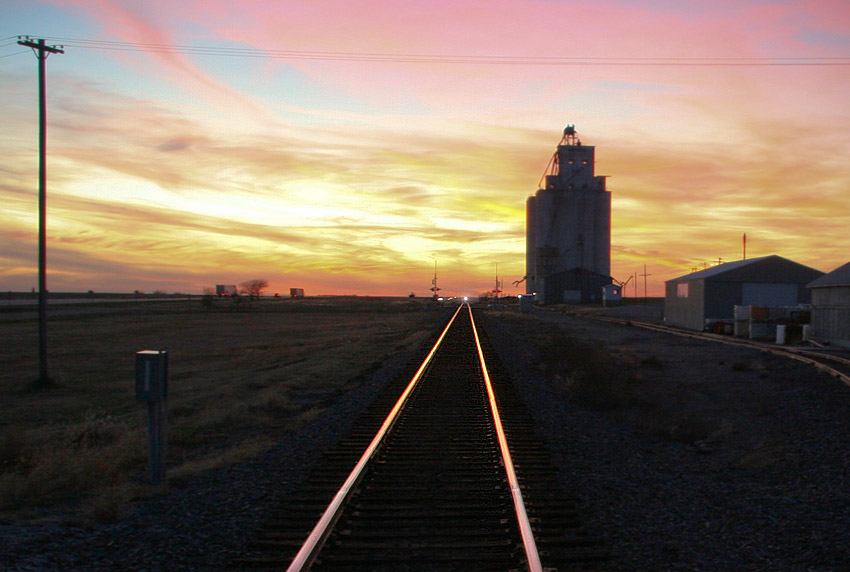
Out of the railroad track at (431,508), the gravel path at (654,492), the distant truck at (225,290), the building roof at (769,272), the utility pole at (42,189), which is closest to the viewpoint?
the railroad track at (431,508)

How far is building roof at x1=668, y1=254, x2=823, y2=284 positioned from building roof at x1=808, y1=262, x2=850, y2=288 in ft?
25.8

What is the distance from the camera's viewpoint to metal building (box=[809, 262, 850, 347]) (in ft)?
79.9

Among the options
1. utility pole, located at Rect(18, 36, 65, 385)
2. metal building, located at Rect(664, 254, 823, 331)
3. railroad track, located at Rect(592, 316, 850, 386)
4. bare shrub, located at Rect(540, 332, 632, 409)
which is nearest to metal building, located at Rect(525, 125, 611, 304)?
metal building, located at Rect(664, 254, 823, 331)

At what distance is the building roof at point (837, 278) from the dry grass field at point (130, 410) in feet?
53.4

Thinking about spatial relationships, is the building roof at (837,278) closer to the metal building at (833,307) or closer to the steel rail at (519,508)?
the metal building at (833,307)

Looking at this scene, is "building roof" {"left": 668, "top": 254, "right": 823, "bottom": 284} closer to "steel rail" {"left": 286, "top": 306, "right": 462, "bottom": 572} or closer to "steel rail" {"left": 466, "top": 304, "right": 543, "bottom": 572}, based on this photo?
"steel rail" {"left": 466, "top": 304, "right": 543, "bottom": 572}

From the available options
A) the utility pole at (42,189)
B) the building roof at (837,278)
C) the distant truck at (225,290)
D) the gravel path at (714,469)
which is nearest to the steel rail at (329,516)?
the gravel path at (714,469)

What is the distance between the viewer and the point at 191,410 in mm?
14680

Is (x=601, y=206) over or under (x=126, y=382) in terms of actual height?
over

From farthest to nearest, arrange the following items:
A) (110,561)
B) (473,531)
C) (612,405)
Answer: (612,405) → (473,531) → (110,561)

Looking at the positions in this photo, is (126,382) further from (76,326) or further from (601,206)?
(601,206)

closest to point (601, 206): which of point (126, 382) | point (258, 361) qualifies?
point (258, 361)

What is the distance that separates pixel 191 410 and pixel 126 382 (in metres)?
9.41

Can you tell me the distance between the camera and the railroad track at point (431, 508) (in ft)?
17.2
